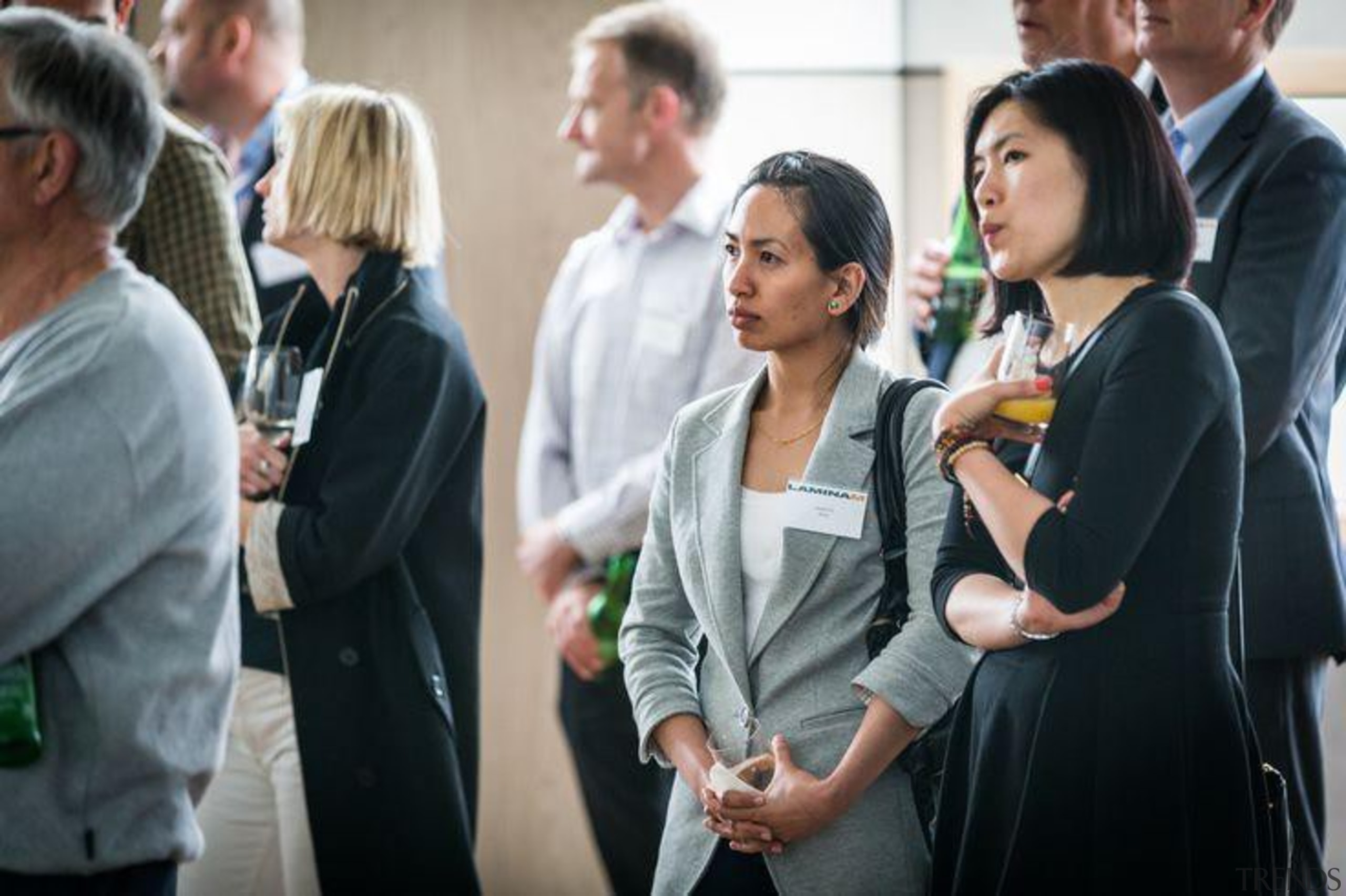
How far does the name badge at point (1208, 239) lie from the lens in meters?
2.28

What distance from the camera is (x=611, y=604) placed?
11.7ft

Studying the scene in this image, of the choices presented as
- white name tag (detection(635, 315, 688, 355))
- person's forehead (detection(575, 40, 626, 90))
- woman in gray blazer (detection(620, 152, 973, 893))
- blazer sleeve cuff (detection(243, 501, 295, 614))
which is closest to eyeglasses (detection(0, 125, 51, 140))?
blazer sleeve cuff (detection(243, 501, 295, 614))

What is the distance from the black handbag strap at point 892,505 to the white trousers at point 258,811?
117cm

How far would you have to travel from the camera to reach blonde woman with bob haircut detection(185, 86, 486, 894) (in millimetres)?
2947

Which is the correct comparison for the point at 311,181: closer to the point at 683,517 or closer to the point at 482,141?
the point at 683,517

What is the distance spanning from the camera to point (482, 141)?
4574mm

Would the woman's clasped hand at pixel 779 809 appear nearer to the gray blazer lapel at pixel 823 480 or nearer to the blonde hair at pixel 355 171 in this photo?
the gray blazer lapel at pixel 823 480

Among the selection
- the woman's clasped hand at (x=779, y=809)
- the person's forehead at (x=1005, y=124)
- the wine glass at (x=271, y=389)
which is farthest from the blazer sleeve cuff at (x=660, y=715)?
the wine glass at (x=271, y=389)

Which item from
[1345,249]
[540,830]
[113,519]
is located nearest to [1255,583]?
[1345,249]

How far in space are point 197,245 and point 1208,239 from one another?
168 cm

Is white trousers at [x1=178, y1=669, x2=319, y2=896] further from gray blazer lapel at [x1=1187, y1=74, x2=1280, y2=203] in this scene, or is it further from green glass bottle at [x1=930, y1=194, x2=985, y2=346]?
gray blazer lapel at [x1=1187, y1=74, x2=1280, y2=203]

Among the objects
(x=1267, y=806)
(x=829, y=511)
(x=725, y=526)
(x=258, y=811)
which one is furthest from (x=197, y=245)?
(x=1267, y=806)

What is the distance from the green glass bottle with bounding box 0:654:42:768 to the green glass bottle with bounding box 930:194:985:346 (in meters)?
1.28

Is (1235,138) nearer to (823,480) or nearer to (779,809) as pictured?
(823,480)
